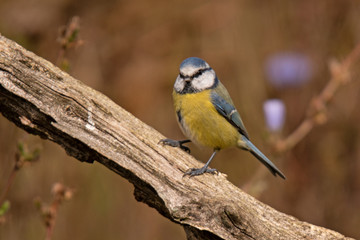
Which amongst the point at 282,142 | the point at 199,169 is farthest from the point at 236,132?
the point at 199,169

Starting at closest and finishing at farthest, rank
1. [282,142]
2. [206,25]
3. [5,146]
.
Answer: [282,142]
[5,146]
[206,25]

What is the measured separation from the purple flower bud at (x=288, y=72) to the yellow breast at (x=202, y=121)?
3.93 feet

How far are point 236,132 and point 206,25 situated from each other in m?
1.78

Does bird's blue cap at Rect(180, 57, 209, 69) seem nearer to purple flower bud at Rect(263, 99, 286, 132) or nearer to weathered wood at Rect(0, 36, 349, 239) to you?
purple flower bud at Rect(263, 99, 286, 132)

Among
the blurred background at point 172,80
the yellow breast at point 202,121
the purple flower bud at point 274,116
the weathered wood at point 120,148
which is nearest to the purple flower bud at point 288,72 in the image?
the blurred background at point 172,80

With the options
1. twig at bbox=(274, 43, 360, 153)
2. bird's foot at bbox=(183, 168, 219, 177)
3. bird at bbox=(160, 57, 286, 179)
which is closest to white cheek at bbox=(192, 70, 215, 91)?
bird at bbox=(160, 57, 286, 179)

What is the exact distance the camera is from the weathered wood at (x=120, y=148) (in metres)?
2.03

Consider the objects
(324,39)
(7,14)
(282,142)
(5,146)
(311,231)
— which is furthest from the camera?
(324,39)

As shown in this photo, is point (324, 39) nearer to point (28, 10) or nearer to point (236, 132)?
point (236, 132)

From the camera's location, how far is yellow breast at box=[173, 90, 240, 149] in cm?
288

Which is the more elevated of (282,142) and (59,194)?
(282,142)

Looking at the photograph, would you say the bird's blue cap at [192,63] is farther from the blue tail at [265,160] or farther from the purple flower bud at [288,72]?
the purple flower bud at [288,72]

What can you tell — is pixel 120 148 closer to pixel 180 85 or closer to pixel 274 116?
pixel 180 85

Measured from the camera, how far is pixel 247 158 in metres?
4.56
